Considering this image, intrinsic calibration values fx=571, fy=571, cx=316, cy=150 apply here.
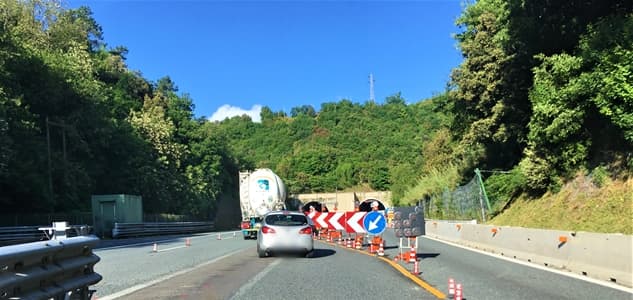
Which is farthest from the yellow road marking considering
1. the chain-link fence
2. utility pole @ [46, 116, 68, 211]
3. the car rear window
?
utility pole @ [46, 116, 68, 211]

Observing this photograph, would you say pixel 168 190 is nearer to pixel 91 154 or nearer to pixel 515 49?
pixel 91 154

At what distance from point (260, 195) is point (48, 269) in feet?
93.6

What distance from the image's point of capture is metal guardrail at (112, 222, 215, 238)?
3962 cm

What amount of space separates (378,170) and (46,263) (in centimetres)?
10106

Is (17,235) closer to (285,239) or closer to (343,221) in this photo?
(343,221)

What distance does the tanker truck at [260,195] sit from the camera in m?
34.2

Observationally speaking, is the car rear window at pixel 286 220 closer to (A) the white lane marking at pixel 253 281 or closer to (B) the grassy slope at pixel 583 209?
(A) the white lane marking at pixel 253 281

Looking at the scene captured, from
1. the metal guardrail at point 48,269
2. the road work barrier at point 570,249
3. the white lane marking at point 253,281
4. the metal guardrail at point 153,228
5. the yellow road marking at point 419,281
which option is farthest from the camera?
the metal guardrail at point 153,228

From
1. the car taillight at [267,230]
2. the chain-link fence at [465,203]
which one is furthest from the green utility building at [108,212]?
the car taillight at [267,230]

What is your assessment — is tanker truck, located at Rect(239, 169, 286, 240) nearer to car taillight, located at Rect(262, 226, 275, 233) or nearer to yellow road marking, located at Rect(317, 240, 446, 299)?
car taillight, located at Rect(262, 226, 275, 233)

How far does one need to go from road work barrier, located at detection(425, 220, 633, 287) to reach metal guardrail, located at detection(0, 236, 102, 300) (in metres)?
8.97

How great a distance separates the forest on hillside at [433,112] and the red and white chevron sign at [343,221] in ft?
27.9

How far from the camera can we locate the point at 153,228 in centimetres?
4616

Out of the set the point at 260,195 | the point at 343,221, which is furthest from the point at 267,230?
the point at 260,195
